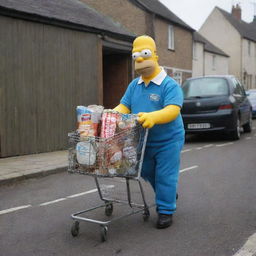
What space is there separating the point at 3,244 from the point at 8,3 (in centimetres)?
754

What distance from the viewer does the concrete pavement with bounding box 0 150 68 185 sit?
26.2ft

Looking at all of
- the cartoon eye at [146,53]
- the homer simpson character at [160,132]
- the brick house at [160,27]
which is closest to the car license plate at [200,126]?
the homer simpson character at [160,132]

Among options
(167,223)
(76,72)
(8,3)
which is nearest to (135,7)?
(76,72)

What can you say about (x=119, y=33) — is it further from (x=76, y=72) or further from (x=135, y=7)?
(x=135, y=7)

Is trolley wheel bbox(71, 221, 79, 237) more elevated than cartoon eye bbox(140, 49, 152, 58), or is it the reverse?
cartoon eye bbox(140, 49, 152, 58)

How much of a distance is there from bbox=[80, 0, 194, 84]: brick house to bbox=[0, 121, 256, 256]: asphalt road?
16.1 metres

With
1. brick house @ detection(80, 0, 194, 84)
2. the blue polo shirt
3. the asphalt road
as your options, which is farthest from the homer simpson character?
brick house @ detection(80, 0, 194, 84)

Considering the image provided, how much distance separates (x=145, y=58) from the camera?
4742mm

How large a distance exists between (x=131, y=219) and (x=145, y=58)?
1783 millimetres

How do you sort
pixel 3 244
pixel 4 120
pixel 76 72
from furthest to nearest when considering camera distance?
pixel 76 72 < pixel 4 120 < pixel 3 244

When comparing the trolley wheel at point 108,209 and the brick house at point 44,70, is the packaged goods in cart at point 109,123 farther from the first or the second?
the brick house at point 44,70

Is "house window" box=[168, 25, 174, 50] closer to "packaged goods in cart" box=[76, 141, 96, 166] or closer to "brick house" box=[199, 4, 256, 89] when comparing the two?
"brick house" box=[199, 4, 256, 89]

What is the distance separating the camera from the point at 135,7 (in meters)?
23.9

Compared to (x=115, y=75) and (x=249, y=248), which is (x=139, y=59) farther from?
(x=115, y=75)
